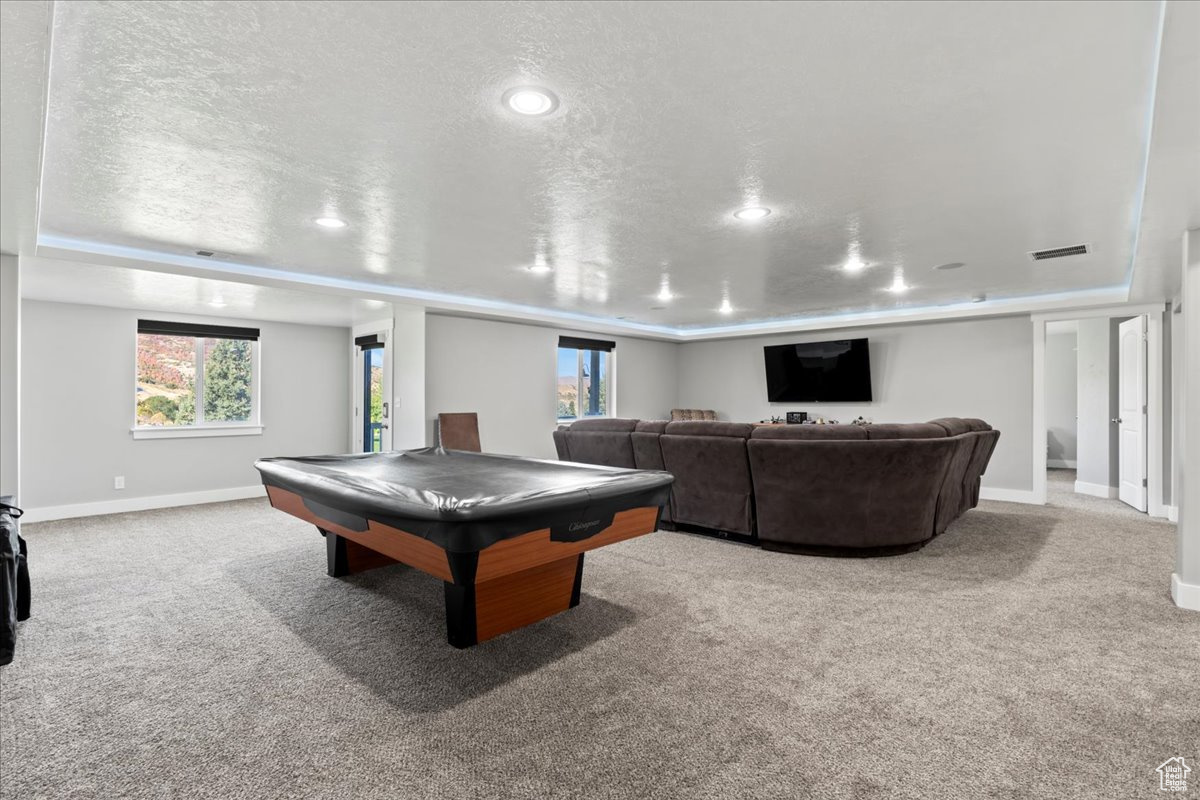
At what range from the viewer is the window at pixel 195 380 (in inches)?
238

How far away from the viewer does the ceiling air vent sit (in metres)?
4.22

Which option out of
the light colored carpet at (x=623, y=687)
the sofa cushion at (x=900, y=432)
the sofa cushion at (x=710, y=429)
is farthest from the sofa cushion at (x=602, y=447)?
the sofa cushion at (x=900, y=432)

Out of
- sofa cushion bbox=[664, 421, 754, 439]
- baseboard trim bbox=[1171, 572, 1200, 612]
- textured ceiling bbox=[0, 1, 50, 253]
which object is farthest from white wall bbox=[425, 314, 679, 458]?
baseboard trim bbox=[1171, 572, 1200, 612]

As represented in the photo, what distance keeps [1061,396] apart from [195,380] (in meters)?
12.0

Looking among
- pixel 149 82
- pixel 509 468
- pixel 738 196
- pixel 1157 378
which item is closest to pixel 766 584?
pixel 509 468

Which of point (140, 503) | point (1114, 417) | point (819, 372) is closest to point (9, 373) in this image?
point (140, 503)

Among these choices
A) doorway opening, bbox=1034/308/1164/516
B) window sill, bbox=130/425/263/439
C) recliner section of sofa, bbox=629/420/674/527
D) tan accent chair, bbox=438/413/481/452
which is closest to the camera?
recliner section of sofa, bbox=629/420/674/527

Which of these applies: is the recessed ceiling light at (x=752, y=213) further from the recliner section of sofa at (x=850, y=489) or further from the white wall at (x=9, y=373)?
the white wall at (x=9, y=373)

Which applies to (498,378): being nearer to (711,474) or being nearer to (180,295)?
(180,295)

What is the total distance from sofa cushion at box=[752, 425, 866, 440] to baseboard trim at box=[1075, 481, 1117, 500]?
16.0ft

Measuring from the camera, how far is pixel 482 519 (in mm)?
1919

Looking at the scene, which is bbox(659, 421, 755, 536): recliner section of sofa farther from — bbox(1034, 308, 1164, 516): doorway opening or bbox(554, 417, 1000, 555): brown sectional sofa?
bbox(1034, 308, 1164, 516): doorway opening

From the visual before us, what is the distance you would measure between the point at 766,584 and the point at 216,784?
2764 mm

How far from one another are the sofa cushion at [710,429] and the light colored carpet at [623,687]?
0.97 metres
